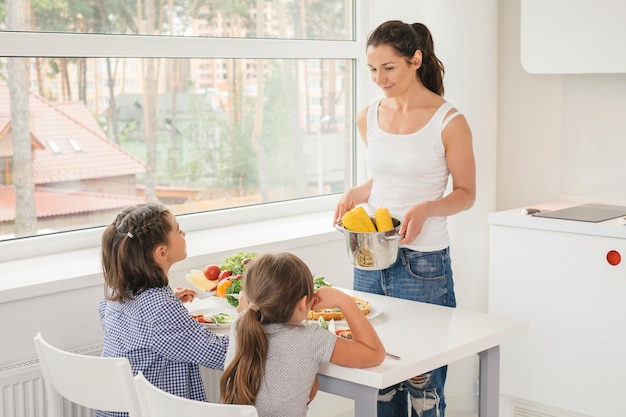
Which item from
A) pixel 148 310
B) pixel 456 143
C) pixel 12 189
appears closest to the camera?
pixel 148 310

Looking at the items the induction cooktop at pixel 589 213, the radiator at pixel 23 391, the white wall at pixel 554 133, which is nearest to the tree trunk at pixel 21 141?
the radiator at pixel 23 391

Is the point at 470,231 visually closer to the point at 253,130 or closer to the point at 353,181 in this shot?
the point at 353,181

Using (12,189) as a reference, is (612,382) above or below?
below

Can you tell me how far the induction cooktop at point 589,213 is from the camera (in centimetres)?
279

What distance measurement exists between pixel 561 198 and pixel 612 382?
734 millimetres

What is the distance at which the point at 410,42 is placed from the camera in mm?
2291

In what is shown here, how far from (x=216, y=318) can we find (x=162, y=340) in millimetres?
188

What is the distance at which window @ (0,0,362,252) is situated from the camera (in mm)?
2611

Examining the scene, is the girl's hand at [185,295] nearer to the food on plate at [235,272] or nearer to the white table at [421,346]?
the food on plate at [235,272]

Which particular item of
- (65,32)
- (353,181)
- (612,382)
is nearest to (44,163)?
Result: (65,32)

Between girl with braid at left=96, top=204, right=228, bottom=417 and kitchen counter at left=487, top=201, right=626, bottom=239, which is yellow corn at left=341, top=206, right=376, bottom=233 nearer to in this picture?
girl with braid at left=96, top=204, right=228, bottom=417

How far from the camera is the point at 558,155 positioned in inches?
126

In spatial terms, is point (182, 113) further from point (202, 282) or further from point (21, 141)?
point (202, 282)

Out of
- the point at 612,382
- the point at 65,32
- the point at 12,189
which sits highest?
the point at 65,32
